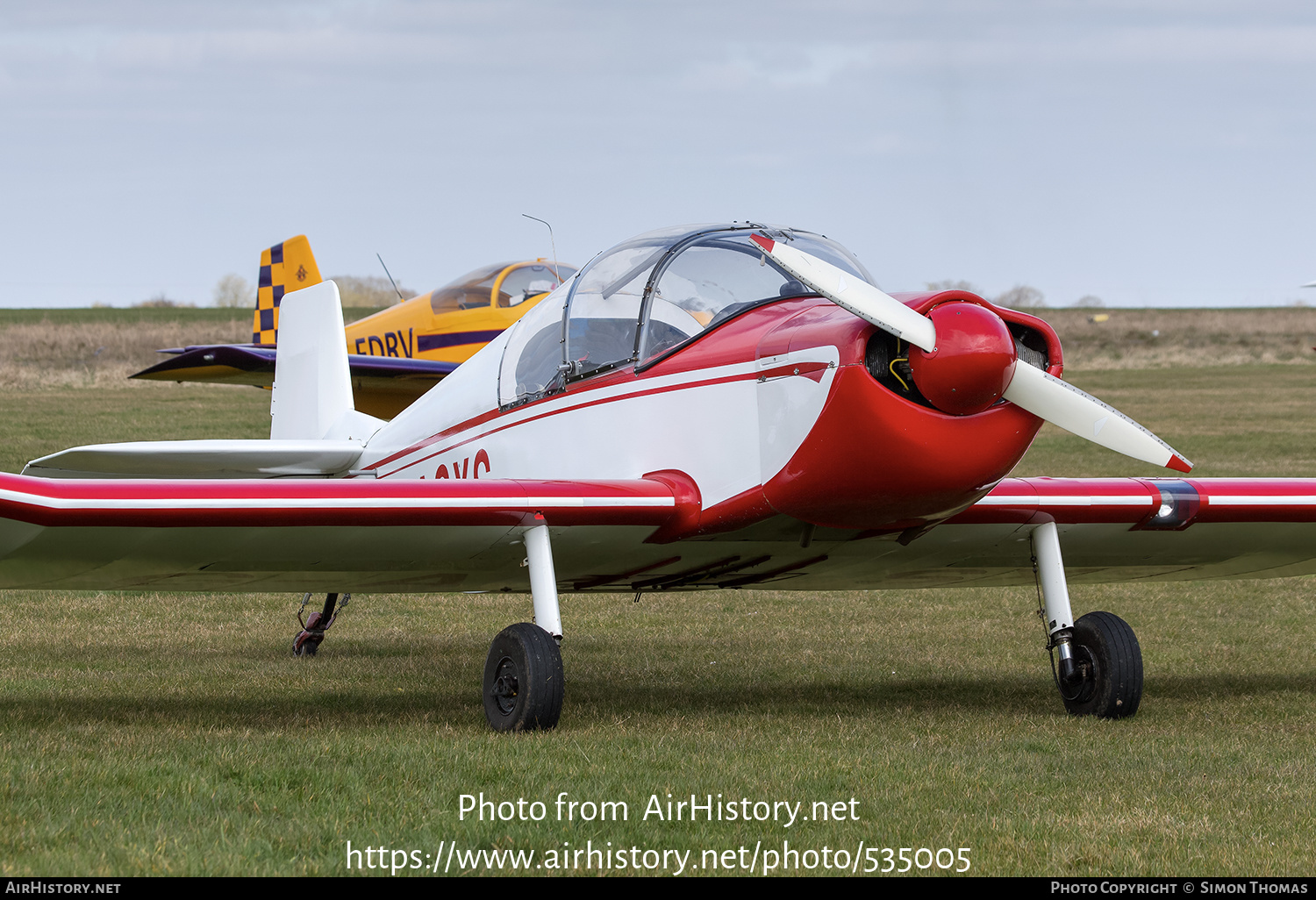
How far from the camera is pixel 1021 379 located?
18.2 ft

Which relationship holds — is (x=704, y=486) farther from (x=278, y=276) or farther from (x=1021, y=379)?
(x=278, y=276)

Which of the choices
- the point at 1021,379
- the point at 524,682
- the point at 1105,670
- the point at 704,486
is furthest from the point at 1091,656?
the point at 524,682

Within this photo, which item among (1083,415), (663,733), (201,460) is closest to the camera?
(1083,415)

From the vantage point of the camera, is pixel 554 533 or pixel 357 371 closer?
pixel 554 533

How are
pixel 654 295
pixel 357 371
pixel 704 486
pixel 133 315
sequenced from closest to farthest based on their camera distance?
pixel 704 486, pixel 654 295, pixel 357 371, pixel 133 315

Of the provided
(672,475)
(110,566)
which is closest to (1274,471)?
→ (672,475)

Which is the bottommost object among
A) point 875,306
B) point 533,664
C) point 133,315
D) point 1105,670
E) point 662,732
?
point 1105,670

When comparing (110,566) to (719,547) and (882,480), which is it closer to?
(719,547)

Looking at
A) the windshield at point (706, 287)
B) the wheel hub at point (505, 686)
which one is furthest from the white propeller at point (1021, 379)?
the wheel hub at point (505, 686)

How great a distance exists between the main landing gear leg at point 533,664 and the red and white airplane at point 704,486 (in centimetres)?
1

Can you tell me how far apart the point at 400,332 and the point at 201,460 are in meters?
14.4

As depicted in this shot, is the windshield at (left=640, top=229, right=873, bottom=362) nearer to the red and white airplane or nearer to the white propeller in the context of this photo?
the red and white airplane

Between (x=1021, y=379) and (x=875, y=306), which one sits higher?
(x=875, y=306)

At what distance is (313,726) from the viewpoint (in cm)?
643
